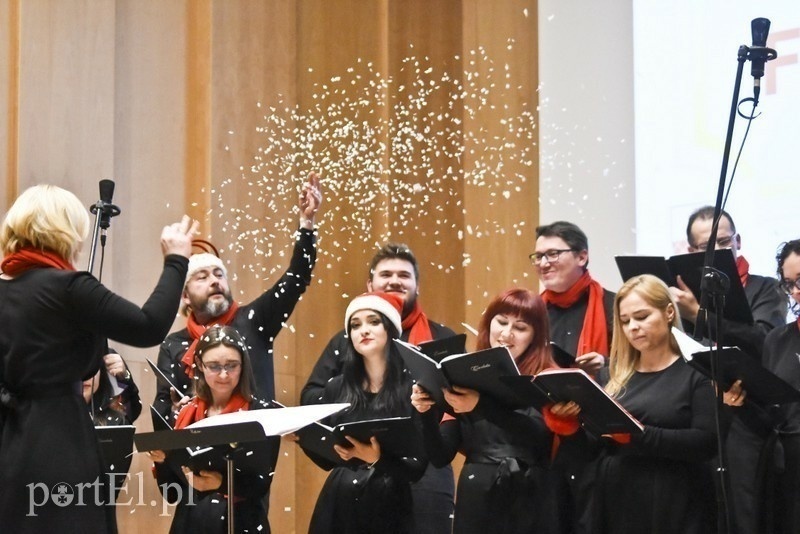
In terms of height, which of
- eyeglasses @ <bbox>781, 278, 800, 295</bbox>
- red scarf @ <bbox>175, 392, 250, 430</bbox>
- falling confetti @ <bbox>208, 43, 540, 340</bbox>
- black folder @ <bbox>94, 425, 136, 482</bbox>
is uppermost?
falling confetti @ <bbox>208, 43, 540, 340</bbox>

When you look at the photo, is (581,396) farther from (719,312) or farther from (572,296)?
(572,296)

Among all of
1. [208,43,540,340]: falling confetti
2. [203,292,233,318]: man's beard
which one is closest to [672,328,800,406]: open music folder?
[203,292,233,318]: man's beard

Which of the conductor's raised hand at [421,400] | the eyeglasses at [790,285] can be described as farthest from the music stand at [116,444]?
the eyeglasses at [790,285]

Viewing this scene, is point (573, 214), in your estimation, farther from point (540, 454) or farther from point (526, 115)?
point (540, 454)

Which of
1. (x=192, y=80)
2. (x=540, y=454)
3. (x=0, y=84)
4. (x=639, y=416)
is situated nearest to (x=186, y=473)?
(x=540, y=454)

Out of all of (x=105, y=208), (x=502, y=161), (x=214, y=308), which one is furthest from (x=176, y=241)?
(x=502, y=161)

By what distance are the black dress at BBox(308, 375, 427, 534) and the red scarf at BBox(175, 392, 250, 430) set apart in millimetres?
384

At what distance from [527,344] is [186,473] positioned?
114cm

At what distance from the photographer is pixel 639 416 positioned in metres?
3.31

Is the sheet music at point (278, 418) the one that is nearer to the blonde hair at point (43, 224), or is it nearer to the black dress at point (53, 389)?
the black dress at point (53, 389)

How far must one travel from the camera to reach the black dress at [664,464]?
3.21m

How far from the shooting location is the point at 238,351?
388cm

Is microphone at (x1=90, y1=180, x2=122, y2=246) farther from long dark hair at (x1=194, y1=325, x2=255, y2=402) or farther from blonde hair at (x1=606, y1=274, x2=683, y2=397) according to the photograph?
blonde hair at (x1=606, y1=274, x2=683, y2=397)

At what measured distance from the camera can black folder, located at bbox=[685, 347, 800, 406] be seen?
3092 millimetres
